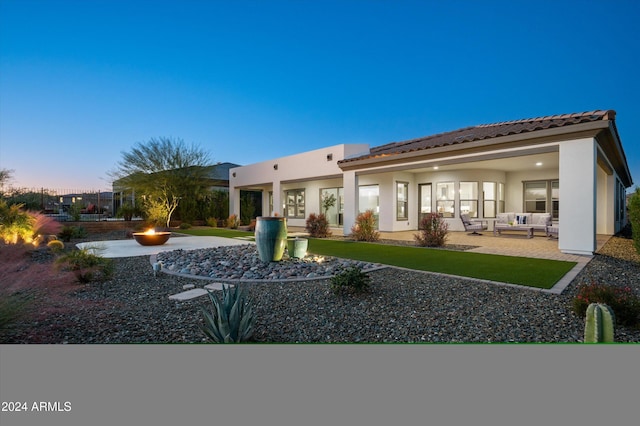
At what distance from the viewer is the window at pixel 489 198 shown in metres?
14.9

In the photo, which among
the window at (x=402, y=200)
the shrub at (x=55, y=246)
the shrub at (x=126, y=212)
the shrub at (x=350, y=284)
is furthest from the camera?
the shrub at (x=126, y=212)

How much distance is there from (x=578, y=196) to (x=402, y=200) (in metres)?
8.37

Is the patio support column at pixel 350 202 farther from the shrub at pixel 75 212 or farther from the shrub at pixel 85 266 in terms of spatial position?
the shrub at pixel 75 212

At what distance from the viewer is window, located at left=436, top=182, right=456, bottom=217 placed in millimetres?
15123

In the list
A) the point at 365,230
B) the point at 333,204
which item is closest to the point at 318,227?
the point at 365,230

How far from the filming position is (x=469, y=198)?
14875 mm

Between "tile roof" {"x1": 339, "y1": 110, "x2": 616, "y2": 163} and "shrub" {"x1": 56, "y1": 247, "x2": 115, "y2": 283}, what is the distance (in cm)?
964

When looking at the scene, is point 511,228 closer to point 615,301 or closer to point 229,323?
point 615,301

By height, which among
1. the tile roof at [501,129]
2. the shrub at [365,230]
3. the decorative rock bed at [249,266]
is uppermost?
the tile roof at [501,129]

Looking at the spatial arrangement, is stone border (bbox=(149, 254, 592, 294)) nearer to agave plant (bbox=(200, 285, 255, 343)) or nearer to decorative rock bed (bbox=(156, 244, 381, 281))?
decorative rock bed (bbox=(156, 244, 381, 281))

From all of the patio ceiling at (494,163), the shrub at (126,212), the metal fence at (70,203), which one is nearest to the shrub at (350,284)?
the patio ceiling at (494,163)

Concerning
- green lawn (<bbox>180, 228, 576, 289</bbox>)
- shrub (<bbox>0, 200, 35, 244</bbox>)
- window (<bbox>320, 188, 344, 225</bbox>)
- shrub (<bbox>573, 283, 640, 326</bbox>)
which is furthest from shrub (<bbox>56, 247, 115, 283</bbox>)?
window (<bbox>320, 188, 344, 225</bbox>)

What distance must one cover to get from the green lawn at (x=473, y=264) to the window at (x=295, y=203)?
434 inches
